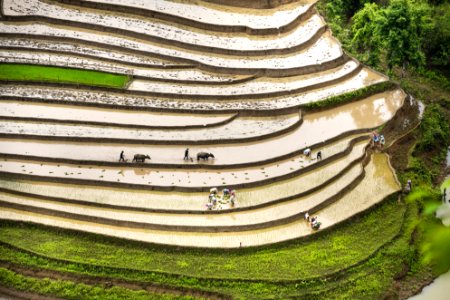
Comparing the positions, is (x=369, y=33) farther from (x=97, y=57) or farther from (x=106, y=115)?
(x=106, y=115)

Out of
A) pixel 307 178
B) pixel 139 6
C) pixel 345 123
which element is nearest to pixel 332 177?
pixel 307 178

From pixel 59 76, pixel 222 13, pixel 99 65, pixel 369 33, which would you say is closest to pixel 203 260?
pixel 59 76

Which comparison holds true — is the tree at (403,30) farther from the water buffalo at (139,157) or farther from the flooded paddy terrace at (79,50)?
the water buffalo at (139,157)

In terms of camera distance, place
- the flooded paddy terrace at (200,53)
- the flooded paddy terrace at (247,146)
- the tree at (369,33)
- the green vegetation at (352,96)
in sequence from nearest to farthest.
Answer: the flooded paddy terrace at (247,146) → the green vegetation at (352,96) → the flooded paddy terrace at (200,53) → the tree at (369,33)

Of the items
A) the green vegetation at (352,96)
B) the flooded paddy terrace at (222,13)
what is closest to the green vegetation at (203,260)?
the green vegetation at (352,96)

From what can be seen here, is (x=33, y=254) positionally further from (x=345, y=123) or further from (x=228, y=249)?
(x=345, y=123)

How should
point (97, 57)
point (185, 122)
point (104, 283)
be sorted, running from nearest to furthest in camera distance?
point (104, 283) < point (185, 122) < point (97, 57)

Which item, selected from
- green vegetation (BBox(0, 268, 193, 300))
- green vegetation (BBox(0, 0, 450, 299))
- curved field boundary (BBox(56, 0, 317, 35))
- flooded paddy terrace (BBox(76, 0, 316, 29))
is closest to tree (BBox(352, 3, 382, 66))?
curved field boundary (BBox(56, 0, 317, 35))
